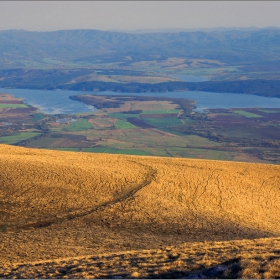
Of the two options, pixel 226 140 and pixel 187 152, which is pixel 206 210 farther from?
pixel 226 140

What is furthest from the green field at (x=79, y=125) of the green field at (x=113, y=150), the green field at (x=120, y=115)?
the green field at (x=113, y=150)

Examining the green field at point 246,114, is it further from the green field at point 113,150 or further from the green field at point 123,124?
the green field at point 113,150

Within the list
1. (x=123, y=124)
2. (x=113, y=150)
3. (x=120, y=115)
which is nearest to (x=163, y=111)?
(x=120, y=115)

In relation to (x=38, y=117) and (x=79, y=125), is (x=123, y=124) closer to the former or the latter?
(x=79, y=125)

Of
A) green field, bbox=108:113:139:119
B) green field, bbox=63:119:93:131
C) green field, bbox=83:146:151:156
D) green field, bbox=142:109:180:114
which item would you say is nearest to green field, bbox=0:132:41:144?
green field, bbox=63:119:93:131

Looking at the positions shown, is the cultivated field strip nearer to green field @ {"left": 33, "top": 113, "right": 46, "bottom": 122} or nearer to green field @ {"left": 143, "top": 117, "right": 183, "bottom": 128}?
green field @ {"left": 143, "top": 117, "right": 183, "bottom": 128}
